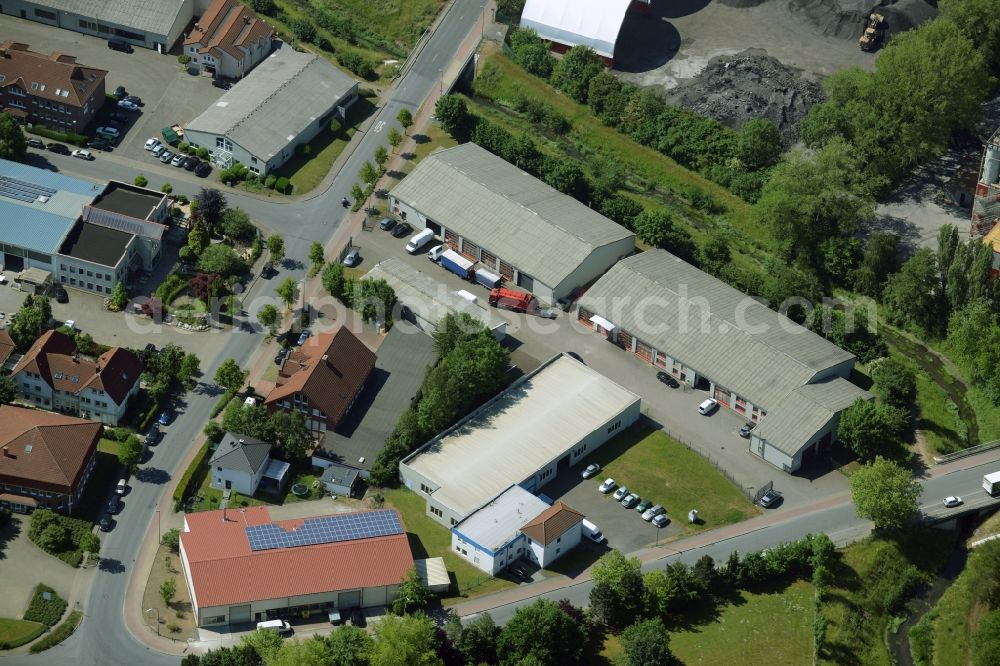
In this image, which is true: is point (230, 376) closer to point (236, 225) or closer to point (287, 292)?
point (287, 292)

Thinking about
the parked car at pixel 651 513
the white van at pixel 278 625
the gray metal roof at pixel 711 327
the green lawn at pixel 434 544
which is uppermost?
the gray metal roof at pixel 711 327

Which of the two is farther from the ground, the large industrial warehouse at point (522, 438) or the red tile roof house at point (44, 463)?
the large industrial warehouse at point (522, 438)

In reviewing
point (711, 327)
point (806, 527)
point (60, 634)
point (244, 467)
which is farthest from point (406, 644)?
point (711, 327)

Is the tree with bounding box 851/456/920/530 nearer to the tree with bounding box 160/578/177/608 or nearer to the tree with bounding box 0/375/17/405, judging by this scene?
the tree with bounding box 160/578/177/608

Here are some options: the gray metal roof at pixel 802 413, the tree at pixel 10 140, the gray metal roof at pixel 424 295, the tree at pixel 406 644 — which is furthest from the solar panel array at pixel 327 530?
the tree at pixel 10 140

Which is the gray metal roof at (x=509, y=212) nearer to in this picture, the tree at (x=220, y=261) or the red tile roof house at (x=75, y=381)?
the tree at (x=220, y=261)

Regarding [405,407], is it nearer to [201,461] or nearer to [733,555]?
[201,461]
